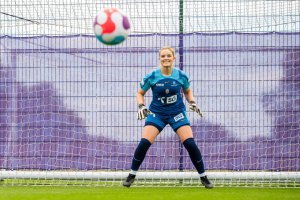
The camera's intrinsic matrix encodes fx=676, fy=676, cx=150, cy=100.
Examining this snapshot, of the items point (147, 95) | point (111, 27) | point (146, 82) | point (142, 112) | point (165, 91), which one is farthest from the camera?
point (147, 95)

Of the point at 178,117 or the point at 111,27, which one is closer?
the point at 111,27

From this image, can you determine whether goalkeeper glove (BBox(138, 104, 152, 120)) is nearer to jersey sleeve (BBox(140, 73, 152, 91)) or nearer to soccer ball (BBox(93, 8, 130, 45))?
jersey sleeve (BBox(140, 73, 152, 91))

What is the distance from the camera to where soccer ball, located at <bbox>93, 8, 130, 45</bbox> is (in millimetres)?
7750

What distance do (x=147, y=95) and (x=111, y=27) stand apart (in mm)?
2590

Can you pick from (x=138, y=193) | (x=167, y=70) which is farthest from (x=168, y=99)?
(x=138, y=193)

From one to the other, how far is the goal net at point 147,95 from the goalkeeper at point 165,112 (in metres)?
1.29

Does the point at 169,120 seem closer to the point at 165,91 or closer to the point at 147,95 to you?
the point at 165,91

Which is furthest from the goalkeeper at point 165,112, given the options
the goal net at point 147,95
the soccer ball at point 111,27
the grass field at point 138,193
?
the goal net at point 147,95

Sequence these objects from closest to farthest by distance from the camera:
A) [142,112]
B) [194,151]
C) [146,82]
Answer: [142,112] → [194,151] → [146,82]

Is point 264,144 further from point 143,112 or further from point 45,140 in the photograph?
point 45,140

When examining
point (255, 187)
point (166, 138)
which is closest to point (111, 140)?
point (166, 138)

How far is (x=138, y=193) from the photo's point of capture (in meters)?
8.46

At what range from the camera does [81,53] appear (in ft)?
33.3

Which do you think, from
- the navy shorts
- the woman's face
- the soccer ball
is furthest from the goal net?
the soccer ball
